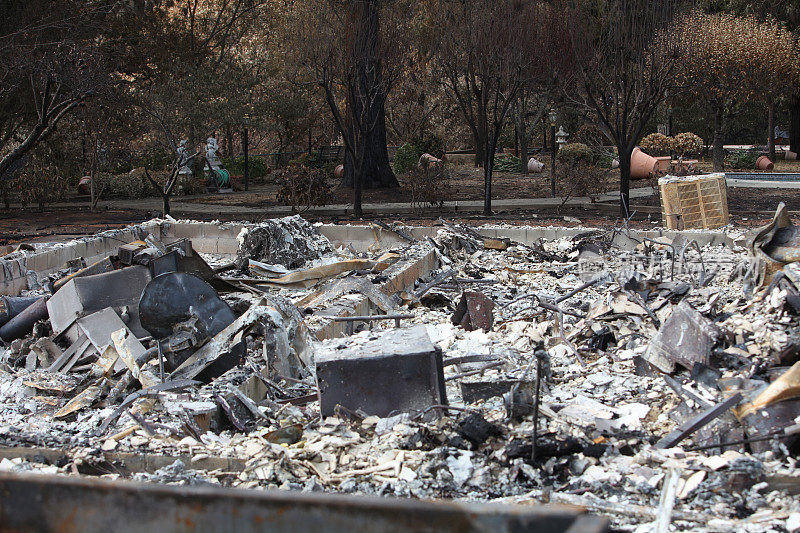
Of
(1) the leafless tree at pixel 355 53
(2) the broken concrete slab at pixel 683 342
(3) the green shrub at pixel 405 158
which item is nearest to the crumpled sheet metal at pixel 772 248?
(2) the broken concrete slab at pixel 683 342

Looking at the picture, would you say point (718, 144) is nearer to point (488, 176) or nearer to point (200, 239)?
point (488, 176)

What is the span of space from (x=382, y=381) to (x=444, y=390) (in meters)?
0.43

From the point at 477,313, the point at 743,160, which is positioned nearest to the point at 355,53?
the point at 477,313

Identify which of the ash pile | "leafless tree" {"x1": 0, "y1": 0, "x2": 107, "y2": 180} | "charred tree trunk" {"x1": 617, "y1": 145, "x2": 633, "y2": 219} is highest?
"leafless tree" {"x1": 0, "y1": 0, "x2": 107, "y2": 180}

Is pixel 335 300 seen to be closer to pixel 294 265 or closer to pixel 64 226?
pixel 294 265

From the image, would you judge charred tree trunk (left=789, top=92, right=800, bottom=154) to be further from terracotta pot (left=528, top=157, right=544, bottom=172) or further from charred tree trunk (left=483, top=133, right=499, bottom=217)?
charred tree trunk (left=483, top=133, right=499, bottom=217)

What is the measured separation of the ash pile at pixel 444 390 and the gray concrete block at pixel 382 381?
0.03 feet

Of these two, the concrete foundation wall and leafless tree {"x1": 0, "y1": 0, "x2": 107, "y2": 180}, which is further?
leafless tree {"x1": 0, "y1": 0, "x2": 107, "y2": 180}

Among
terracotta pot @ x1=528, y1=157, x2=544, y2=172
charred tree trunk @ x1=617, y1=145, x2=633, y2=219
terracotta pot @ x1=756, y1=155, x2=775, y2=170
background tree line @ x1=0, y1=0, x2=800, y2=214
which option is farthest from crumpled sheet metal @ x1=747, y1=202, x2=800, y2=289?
terracotta pot @ x1=756, y1=155, x2=775, y2=170

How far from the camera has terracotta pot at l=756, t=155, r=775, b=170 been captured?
89.1 feet

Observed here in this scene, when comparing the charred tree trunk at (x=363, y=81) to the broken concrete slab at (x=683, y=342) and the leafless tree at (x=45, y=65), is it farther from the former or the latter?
the broken concrete slab at (x=683, y=342)

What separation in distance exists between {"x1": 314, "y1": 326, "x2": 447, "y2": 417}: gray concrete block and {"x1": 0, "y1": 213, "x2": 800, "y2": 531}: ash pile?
0.01 metres

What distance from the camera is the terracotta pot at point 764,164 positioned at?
27156 millimetres

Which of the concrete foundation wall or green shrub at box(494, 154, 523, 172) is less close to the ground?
green shrub at box(494, 154, 523, 172)
